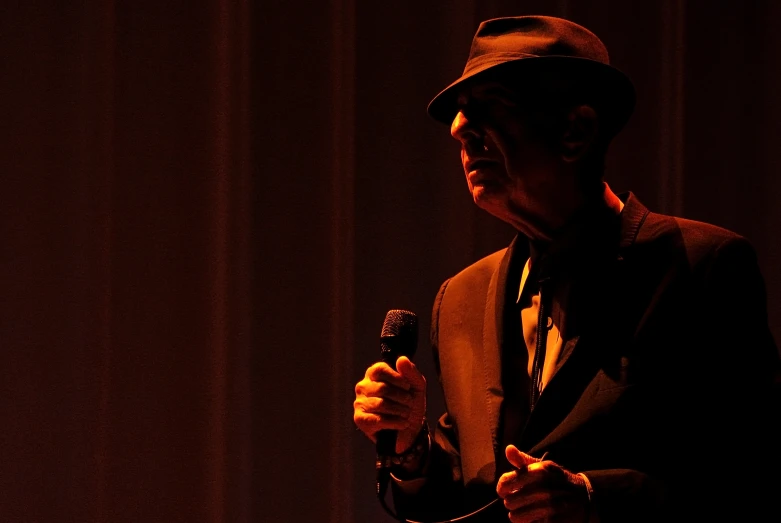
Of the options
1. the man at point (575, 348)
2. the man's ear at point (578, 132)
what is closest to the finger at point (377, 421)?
the man at point (575, 348)

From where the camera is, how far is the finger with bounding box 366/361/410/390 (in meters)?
1.38

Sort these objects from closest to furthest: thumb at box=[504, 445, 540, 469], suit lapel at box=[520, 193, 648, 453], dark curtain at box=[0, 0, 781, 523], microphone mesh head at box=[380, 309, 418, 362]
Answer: thumb at box=[504, 445, 540, 469] → suit lapel at box=[520, 193, 648, 453] → microphone mesh head at box=[380, 309, 418, 362] → dark curtain at box=[0, 0, 781, 523]

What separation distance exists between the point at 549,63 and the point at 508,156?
0.47 feet

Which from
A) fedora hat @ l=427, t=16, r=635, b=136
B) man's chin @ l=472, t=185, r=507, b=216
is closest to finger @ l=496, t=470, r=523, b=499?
man's chin @ l=472, t=185, r=507, b=216

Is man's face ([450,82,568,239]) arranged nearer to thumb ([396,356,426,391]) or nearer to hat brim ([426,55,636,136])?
hat brim ([426,55,636,136])

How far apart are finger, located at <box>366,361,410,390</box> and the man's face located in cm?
28

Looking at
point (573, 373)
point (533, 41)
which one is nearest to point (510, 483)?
point (573, 373)

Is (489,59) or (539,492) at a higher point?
(489,59)

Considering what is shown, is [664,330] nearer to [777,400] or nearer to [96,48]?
[777,400]

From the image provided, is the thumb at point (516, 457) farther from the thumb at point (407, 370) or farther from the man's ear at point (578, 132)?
the man's ear at point (578, 132)

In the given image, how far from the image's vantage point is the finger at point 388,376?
138 centimetres

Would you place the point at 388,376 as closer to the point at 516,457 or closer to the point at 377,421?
the point at 377,421

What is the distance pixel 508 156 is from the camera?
4.58ft

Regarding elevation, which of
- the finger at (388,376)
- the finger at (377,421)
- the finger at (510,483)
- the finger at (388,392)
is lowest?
the finger at (510,483)
